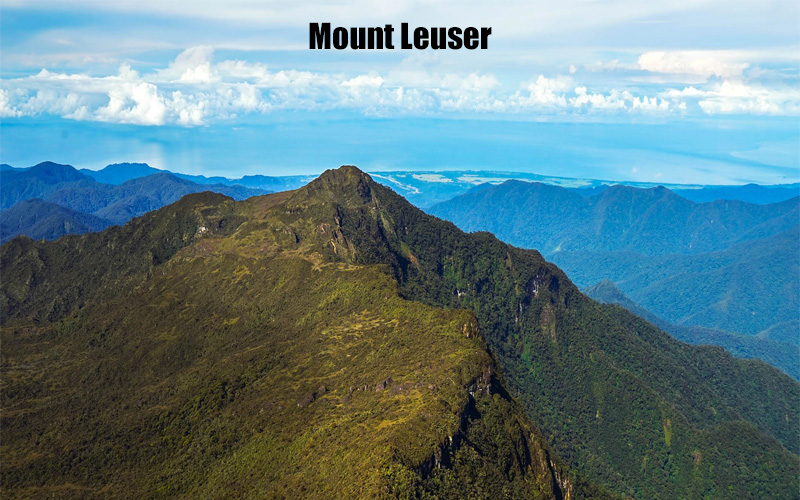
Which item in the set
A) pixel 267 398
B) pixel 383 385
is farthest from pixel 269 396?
pixel 383 385

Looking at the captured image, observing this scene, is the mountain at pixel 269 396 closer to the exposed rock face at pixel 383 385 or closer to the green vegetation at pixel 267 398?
the green vegetation at pixel 267 398

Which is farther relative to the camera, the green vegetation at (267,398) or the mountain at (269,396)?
the mountain at (269,396)

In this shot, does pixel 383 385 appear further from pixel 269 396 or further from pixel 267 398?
pixel 267 398

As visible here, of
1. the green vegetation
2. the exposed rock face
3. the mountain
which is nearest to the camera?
the green vegetation

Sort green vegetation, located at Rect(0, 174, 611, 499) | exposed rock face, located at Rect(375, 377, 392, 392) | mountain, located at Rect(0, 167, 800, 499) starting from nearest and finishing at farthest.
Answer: green vegetation, located at Rect(0, 174, 611, 499) → mountain, located at Rect(0, 167, 800, 499) → exposed rock face, located at Rect(375, 377, 392, 392)

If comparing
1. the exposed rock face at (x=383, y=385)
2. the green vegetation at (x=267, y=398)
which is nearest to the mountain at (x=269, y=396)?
the green vegetation at (x=267, y=398)

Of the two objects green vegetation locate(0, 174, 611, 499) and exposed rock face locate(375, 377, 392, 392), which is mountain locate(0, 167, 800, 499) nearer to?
green vegetation locate(0, 174, 611, 499)

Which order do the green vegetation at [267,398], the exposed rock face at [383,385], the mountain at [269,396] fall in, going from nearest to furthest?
1. the green vegetation at [267,398]
2. the mountain at [269,396]
3. the exposed rock face at [383,385]

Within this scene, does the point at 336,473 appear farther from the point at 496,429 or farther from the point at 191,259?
the point at 191,259

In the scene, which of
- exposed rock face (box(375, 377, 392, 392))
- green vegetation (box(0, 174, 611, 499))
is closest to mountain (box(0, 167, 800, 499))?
green vegetation (box(0, 174, 611, 499))

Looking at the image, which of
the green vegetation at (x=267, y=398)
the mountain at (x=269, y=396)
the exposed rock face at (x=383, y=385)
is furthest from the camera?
the exposed rock face at (x=383, y=385)

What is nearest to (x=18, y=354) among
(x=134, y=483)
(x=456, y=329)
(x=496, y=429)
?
(x=134, y=483)
